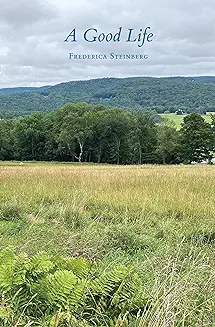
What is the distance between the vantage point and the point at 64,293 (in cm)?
343

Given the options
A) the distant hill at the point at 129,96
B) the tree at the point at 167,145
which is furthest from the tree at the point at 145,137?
the distant hill at the point at 129,96

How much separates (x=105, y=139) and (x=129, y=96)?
72222 mm

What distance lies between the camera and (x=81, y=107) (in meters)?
70.2

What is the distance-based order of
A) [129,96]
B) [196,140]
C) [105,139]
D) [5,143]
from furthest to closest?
[129,96] → [5,143] → [105,139] → [196,140]

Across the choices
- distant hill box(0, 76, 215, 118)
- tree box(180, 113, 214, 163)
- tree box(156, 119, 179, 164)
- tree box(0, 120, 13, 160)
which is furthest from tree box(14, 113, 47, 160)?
distant hill box(0, 76, 215, 118)

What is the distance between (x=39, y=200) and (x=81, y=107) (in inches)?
2356

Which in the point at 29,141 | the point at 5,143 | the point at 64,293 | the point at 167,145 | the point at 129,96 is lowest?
the point at 5,143

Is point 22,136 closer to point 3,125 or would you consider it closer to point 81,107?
point 3,125

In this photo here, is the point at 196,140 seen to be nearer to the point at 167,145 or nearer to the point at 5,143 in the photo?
the point at 167,145

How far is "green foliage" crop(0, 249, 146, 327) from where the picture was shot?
11.1ft

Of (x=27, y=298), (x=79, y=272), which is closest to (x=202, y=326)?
(x=79, y=272)

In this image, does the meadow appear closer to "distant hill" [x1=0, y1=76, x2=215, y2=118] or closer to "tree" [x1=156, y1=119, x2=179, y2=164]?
"tree" [x1=156, y1=119, x2=179, y2=164]

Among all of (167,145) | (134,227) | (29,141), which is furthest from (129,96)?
(134,227)

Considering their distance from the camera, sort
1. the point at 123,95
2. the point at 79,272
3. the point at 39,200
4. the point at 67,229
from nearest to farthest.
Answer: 1. the point at 79,272
2. the point at 67,229
3. the point at 39,200
4. the point at 123,95
